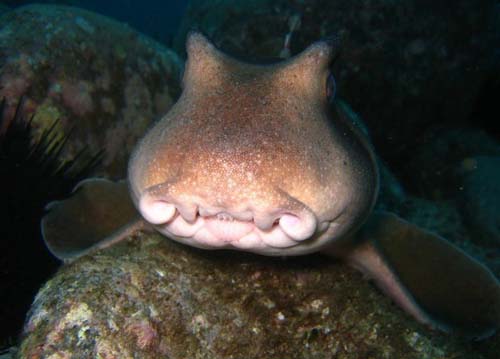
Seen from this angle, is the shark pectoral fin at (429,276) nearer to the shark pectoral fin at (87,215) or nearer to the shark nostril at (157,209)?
the shark nostril at (157,209)

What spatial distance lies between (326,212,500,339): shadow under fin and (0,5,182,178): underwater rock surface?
159 inches

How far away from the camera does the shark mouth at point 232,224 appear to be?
7.55 ft

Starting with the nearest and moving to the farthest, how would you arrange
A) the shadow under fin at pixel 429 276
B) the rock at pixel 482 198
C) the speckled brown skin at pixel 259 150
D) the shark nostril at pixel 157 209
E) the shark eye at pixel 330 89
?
the speckled brown skin at pixel 259 150, the shark nostril at pixel 157 209, the shark eye at pixel 330 89, the shadow under fin at pixel 429 276, the rock at pixel 482 198

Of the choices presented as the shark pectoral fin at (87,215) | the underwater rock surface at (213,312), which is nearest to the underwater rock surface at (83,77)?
the shark pectoral fin at (87,215)

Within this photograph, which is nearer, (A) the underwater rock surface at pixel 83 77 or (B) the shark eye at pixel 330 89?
(B) the shark eye at pixel 330 89

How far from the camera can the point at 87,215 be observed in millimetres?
4441

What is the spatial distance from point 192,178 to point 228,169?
21 centimetres

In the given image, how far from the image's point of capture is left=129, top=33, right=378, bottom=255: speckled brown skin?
7.34 feet

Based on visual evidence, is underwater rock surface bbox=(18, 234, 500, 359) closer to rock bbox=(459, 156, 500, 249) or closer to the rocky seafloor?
the rocky seafloor

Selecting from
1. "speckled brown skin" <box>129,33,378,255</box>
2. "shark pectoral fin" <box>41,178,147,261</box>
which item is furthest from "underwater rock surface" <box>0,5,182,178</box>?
"speckled brown skin" <box>129,33,378,255</box>

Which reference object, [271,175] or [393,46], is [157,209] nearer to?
[271,175]

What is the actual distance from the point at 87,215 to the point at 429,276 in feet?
11.9

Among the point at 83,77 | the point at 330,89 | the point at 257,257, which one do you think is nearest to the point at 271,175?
the point at 330,89

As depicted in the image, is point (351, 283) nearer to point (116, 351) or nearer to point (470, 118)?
point (116, 351)
